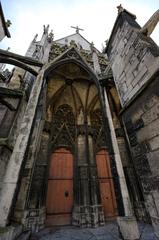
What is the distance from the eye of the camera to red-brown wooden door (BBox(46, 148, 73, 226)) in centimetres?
457

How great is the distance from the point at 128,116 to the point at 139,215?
14.4ft

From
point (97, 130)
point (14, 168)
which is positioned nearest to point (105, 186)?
point (97, 130)

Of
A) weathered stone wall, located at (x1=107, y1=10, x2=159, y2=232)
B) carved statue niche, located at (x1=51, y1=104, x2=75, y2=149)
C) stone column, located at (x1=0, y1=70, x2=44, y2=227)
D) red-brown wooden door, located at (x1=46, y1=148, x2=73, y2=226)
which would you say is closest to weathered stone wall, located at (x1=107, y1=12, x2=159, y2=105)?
weathered stone wall, located at (x1=107, y1=10, x2=159, y2=232)

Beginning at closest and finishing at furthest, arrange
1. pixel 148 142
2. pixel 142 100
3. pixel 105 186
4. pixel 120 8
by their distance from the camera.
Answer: pixel 148 142, pixel 142 100, pixel 120 8, pixel 105 186

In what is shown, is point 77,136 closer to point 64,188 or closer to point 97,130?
point 97,130

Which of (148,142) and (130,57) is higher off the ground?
(130,57)

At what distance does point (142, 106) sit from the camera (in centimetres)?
191

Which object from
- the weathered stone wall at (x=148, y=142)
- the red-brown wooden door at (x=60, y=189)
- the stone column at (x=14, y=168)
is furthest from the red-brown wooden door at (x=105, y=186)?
the weathered stone wall at (x=148, y=142)

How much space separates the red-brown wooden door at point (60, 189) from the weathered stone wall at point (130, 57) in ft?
13.2

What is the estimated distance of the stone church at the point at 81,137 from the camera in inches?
76.7

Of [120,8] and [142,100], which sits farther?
[120,8]

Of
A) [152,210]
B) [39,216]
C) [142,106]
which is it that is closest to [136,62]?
[142,106]

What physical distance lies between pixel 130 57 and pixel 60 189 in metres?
5.02

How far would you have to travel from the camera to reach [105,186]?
5.48 metres
